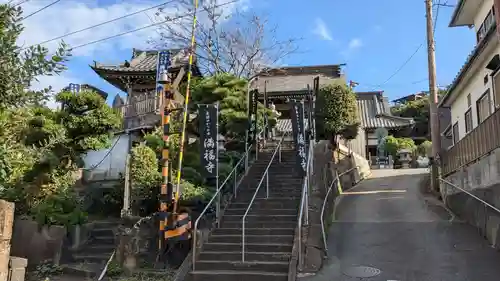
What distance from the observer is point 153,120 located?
22.8m

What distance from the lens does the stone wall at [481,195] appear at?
11203mm

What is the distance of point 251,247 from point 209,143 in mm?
3747

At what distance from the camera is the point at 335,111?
67.9ft

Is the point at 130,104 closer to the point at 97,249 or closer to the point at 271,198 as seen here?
the point at 97,249

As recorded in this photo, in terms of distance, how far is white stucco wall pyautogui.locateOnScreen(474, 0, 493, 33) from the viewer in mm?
15883

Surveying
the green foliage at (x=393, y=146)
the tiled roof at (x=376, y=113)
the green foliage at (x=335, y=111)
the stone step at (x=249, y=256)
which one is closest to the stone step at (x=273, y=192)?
the stone step at (x=249, y=256)

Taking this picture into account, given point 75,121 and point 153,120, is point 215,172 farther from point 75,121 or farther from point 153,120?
point 153,120

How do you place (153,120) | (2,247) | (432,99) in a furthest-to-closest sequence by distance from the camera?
(153,120)
(432,99)
(2,247)

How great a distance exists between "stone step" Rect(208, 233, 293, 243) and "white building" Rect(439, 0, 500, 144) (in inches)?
268

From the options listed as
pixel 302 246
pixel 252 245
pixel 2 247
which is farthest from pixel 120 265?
pixel 2 247

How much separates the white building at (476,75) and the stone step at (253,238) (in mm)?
6818

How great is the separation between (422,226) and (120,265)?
8.90m

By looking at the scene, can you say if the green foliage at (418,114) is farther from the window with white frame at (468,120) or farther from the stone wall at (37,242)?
the stone wall at (37,242)

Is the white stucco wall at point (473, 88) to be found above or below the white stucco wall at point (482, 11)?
below
